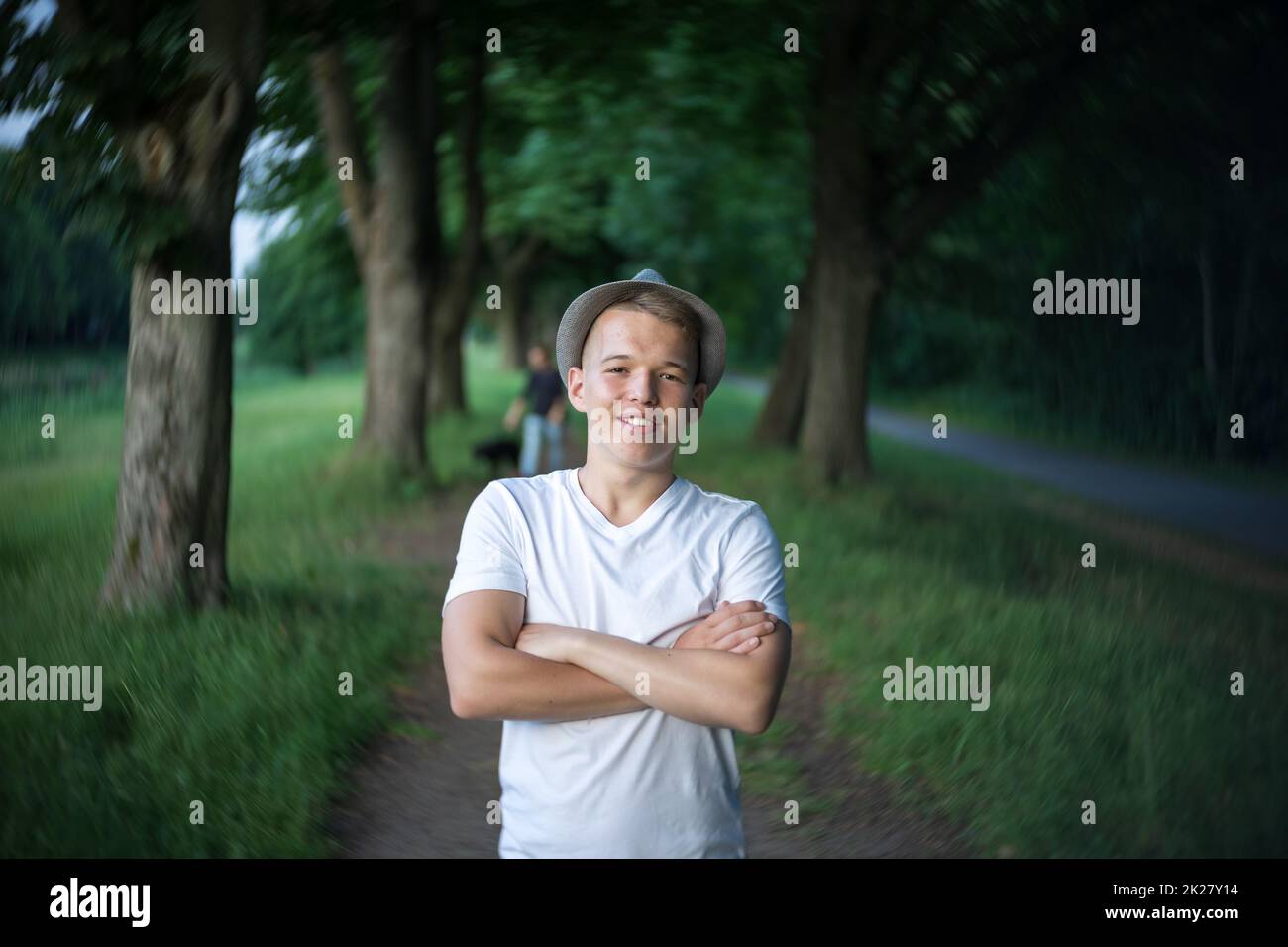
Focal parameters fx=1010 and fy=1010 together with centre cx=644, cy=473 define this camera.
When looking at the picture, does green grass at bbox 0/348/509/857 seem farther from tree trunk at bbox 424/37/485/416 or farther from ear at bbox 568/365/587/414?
tree trunk at bbox 424/37/485/416

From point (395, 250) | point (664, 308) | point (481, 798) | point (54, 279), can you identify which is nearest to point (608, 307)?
point (664, 308)

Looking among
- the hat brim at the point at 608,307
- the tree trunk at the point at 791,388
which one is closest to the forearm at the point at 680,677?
the hat brim at the point at 608,307

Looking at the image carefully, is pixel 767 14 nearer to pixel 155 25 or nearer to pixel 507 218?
pixel 155 25

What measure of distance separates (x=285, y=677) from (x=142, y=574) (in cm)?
121

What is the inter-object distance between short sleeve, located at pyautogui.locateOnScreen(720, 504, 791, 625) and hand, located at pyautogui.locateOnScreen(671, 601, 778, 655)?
0.10ft

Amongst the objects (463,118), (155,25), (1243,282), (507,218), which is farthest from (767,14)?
(507,218)

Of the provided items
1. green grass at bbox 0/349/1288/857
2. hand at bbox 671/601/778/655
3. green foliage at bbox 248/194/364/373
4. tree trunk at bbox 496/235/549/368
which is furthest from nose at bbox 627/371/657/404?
tree trunk at bbox 496/235/549/368

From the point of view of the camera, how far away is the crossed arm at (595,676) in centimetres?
208

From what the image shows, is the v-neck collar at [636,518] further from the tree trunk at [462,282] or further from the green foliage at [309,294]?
the green foliage at [309,294]

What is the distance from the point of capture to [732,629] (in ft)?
7.01

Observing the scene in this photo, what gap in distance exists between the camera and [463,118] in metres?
16.0

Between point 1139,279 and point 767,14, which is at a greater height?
point 767,14

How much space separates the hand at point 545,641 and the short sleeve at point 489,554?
0.30 feet
